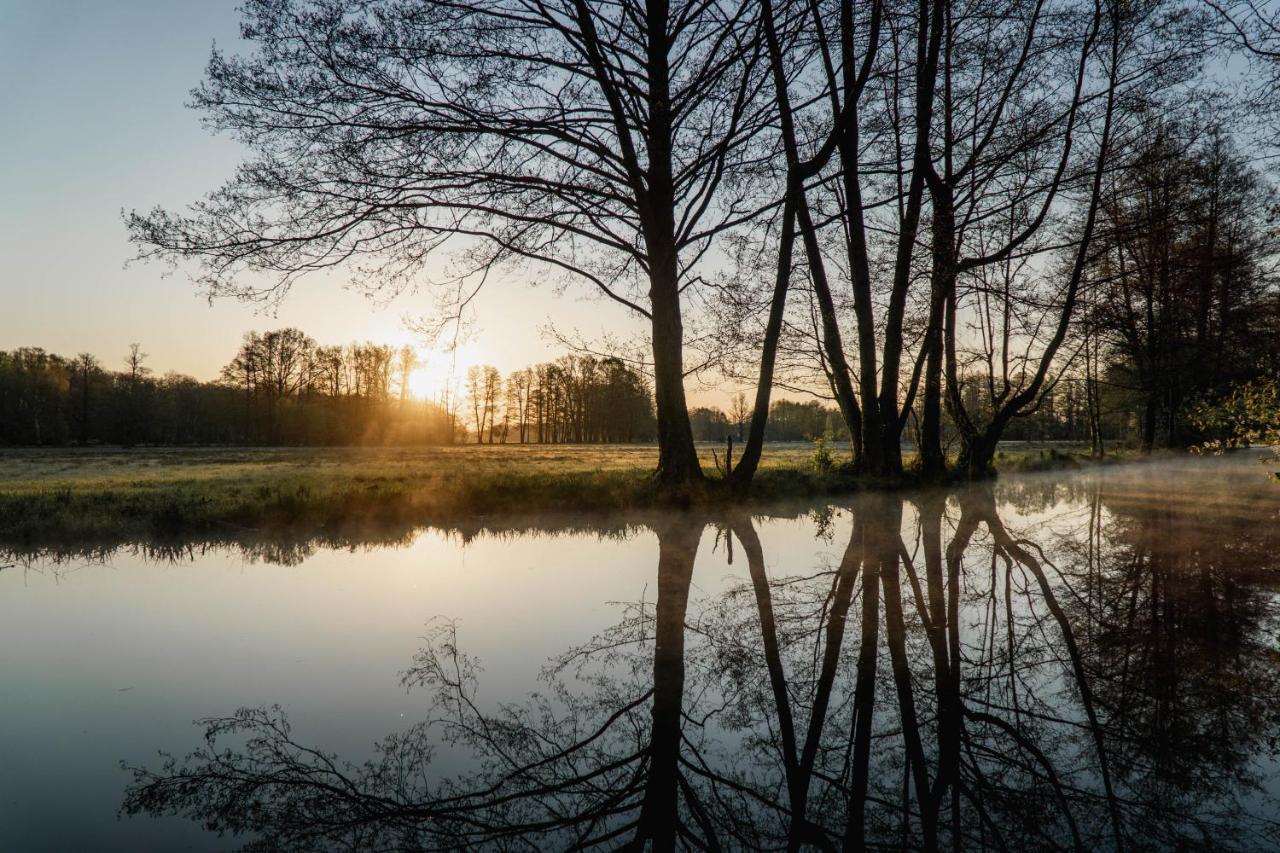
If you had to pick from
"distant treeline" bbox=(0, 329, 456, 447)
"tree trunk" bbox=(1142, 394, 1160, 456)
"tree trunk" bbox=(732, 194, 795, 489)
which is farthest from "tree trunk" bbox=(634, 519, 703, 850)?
"distant treeline" bbox=(0, 329, 456, 447)

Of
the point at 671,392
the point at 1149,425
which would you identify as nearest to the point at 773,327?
the point at 671,392

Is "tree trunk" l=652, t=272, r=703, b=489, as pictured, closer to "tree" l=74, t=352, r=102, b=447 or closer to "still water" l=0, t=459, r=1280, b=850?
"still water" l=0, t=459, r=1280, b=850

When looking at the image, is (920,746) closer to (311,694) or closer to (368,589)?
(311,694)

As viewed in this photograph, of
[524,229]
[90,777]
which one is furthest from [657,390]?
[90,777]

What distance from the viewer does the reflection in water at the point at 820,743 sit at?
90.0 inches

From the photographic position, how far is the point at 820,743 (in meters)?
Answer: 2.82

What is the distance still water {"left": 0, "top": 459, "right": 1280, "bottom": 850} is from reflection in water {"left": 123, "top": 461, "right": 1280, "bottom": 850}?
0.01 meters

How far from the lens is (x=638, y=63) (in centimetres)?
1090

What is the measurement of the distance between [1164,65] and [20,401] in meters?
68.4

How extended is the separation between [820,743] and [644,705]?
2.79ft

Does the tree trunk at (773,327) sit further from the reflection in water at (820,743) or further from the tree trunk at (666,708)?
the reflection in water at (820,743)

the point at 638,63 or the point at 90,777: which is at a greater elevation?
the point at 638,63

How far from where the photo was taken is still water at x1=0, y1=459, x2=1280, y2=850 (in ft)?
7.61

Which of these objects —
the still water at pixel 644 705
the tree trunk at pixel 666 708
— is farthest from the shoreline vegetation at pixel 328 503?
the tree trunk at pixel 666 708
